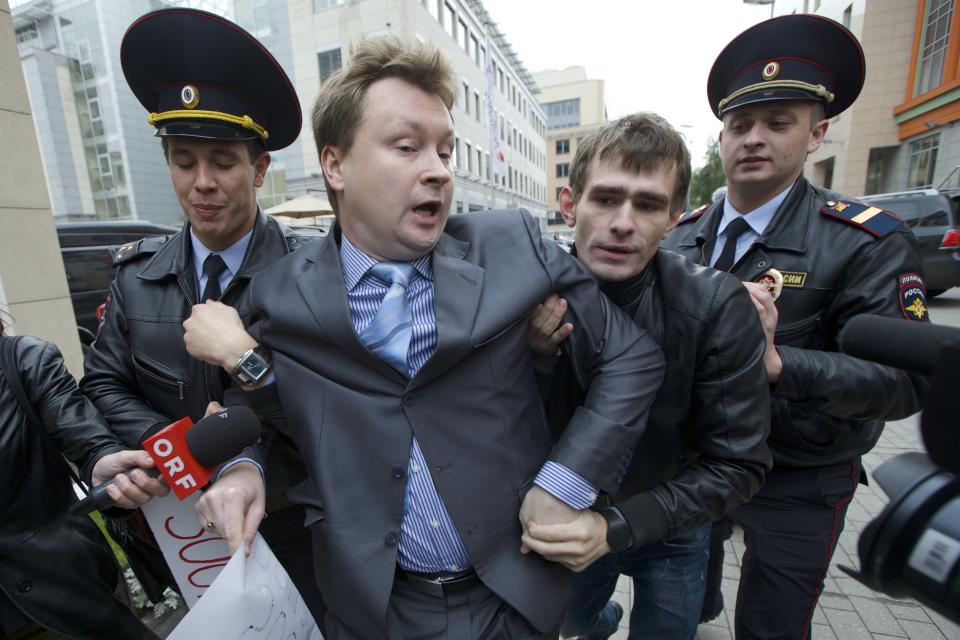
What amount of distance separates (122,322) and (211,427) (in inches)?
43.6

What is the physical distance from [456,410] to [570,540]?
1.45 feet

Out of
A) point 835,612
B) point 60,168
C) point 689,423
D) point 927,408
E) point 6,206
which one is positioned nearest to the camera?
point 927,408

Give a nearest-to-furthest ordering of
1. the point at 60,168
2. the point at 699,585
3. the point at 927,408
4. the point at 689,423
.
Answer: the point at 927,408
the point at 689,423
the point at 699,585
the point at 60,168

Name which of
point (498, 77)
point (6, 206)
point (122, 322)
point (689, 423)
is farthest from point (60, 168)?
point (689, 423)

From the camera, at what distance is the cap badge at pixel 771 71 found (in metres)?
2.06

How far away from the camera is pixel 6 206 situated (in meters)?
3.53

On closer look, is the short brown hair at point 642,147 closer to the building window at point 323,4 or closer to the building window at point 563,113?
the building window at point 323,4

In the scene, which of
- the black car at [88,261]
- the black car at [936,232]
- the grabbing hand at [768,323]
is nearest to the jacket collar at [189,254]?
the grabbing hand at [768,323]

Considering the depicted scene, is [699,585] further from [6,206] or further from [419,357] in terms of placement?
[6,206]

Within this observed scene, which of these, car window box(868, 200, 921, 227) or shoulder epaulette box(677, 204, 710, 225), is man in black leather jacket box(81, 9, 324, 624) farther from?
car window box(868, 200, 921, 227)

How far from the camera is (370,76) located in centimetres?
142

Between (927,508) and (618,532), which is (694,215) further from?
(927,508)

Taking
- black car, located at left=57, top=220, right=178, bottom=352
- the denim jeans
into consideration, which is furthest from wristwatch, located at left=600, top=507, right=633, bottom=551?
black car, located at left=57, top=220, right=178, bottom=352

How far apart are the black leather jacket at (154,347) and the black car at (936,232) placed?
12.1 metres
